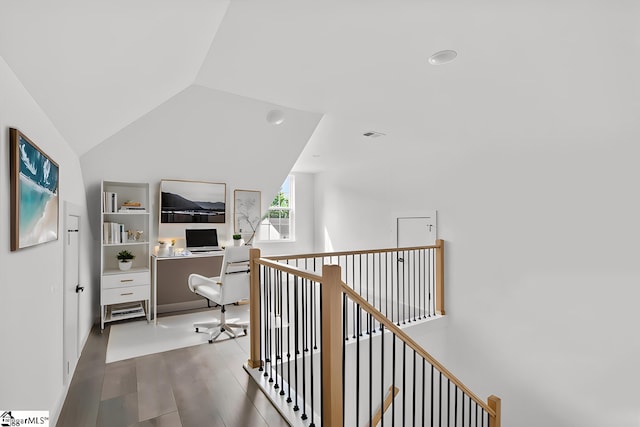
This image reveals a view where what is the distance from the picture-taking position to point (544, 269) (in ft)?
10.8

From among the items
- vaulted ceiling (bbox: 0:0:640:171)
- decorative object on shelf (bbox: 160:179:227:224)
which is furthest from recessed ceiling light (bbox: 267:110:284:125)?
decorative object on shelf (bbox: 160:179:227:224)

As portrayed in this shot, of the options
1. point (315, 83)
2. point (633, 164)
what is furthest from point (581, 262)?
point (315, 83)

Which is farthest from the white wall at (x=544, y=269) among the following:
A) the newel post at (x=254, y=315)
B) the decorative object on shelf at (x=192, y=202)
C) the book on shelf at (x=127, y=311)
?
the book on shelf at (x=127, y=311)

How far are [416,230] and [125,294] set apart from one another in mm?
4007

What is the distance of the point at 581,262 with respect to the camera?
303 cm

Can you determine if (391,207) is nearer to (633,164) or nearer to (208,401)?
(633,164)

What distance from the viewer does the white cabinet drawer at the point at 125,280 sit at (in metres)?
3.96

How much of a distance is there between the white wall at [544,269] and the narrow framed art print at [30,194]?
157 inches

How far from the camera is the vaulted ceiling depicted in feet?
4.67

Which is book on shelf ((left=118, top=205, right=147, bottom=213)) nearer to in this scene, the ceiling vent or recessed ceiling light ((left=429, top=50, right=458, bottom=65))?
the ceiling vent

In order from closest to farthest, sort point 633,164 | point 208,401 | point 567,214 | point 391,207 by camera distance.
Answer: point 208,401 < point 633,164 < point 567,214 < point 391,207

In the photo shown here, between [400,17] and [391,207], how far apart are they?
348 centimetres

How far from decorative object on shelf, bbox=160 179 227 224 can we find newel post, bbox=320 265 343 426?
3486 mm

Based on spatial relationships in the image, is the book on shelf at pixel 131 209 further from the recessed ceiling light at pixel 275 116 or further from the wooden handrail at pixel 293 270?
the wooden handrail at pixel 293 270
